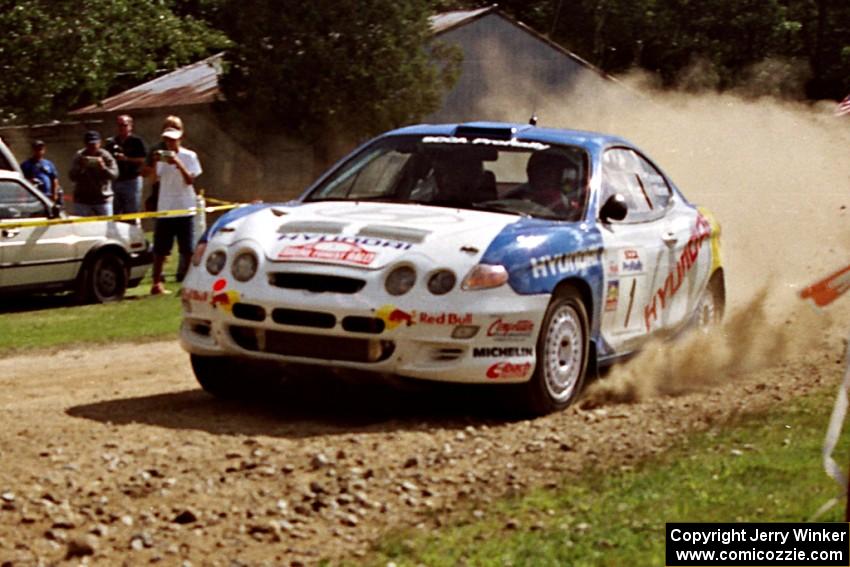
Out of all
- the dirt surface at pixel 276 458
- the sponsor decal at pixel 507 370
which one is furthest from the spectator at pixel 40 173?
the sponsor decal at pixel 507 370

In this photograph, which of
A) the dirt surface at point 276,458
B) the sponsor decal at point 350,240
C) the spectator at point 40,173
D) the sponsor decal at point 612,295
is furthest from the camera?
the spectator at point 40,173

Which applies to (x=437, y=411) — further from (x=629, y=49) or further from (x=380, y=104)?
(x=629, y=49)

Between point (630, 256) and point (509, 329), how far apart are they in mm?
1529

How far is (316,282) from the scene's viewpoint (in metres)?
8.75

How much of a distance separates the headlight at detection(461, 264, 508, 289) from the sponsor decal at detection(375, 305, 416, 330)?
1.08ft

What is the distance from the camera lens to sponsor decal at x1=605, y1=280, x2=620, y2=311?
9.73 meters

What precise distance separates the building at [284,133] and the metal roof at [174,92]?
4cm

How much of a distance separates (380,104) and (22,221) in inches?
670

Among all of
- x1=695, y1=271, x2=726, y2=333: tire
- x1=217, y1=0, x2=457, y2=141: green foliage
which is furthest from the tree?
x1=695, y1=271, x2=726, y2=333: tire

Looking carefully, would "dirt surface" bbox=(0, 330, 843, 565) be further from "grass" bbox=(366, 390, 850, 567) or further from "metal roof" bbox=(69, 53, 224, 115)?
"metal roof" bbox=(69, 53, 224, 115)

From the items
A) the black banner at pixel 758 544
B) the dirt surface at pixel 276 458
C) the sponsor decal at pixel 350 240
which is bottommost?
the black banner at pixel 758 544

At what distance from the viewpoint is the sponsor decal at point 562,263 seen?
8.92 meters

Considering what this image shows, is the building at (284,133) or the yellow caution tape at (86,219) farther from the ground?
the building at (284,133)

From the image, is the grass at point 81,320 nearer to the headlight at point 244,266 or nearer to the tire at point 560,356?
the headlight at point 244,266
